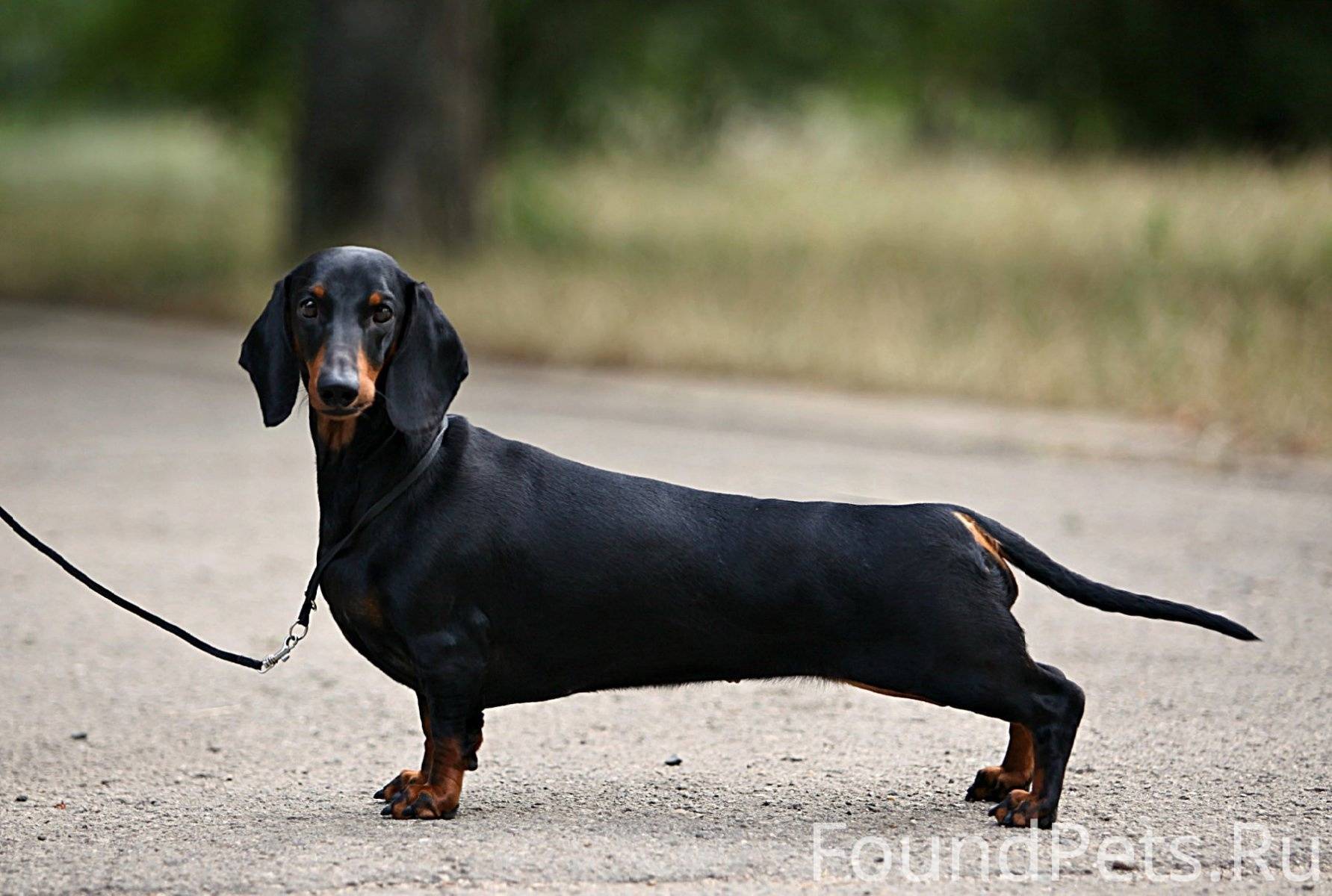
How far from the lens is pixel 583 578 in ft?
13.3

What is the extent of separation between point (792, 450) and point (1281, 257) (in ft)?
17.4

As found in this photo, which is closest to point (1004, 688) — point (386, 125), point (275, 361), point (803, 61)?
point (275, 361)

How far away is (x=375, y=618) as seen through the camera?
3.96 m

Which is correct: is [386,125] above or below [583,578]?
above

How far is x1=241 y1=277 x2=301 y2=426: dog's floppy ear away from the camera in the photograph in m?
4.06

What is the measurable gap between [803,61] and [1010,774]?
22.0 metres

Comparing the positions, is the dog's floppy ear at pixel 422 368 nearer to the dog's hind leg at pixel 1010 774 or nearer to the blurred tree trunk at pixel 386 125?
the dog's hind leg at pixel 1010 774

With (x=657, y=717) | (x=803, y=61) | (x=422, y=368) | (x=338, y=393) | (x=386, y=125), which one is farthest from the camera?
(x=803, y=61)

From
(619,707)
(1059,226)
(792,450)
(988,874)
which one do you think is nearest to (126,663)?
(619,707)

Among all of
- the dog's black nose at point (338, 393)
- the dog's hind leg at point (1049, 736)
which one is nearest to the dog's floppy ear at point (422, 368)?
the dog's black nose at point (338, 393)

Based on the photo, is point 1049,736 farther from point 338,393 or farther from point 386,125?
point 386,125

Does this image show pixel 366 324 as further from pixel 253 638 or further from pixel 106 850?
pixel 253 638

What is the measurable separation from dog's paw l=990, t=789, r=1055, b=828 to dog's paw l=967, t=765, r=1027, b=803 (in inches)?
5.4

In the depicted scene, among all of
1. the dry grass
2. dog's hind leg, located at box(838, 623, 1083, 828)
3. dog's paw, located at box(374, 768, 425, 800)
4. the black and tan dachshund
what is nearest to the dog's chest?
the black and tan dachshund
